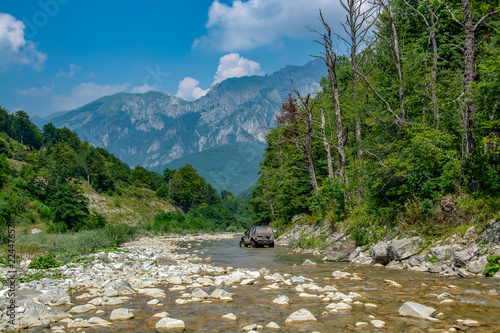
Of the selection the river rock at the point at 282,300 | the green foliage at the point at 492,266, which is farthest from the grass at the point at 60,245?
the green foliage at the point at 492,266

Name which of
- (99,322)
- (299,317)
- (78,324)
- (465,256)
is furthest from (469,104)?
(78,324)

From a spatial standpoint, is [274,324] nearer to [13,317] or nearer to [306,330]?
[306,330]

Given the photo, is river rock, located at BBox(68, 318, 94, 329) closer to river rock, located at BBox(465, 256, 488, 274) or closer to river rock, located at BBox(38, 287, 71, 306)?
river rock, located at BBox(38, 287, 71, 306)

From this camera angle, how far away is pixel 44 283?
855cm

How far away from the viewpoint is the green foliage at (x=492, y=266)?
7969 mm

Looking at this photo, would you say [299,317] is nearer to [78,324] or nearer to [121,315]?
[121,315]

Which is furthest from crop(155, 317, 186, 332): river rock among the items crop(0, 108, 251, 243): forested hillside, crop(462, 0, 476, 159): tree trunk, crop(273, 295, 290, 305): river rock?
crop(0, 108, 251, 243): forested hillside

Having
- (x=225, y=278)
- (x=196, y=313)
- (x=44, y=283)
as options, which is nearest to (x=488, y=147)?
(x=225, y=278)

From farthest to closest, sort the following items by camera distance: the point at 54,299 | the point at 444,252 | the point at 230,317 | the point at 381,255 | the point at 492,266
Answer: the point at 381,255
the point at 444,252
the point at 492,266
the point at 54,299
the point at 230,317

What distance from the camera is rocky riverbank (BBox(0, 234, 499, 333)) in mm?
5152

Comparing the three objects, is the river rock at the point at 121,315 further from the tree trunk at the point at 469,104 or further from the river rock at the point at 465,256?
the tree trunk at the point at 469,104

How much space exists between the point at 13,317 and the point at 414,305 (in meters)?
7.18

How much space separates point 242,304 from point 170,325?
6.47ft

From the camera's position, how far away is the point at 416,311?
17.6ft
